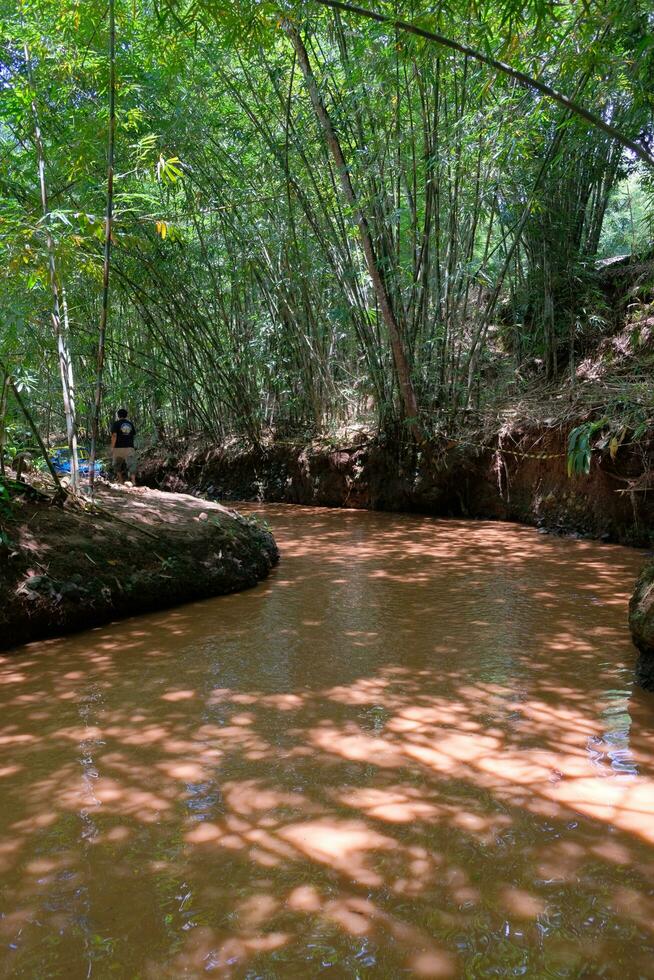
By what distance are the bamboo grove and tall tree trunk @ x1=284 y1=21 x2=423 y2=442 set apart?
0.08 feet

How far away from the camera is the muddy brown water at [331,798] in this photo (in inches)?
53.1

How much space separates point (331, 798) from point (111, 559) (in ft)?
→ 6.95

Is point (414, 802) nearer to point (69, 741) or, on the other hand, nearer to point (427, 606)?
point (69, 741)

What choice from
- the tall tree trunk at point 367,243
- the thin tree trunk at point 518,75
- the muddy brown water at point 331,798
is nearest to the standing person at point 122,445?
the tall tree trunk at point 367,243

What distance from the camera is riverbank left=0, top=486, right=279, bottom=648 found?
10.7 ft

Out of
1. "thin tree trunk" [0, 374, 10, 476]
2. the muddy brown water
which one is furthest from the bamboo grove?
the muddy brown water

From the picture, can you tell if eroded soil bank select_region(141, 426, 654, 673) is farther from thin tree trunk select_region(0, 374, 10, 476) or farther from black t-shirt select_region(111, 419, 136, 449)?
thin tree trunk select_region(0, 374, 10, 476)

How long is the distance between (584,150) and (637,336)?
147 centimetres

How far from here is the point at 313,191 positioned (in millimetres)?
6617

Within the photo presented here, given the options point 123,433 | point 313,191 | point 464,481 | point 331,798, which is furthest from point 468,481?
point 331,798

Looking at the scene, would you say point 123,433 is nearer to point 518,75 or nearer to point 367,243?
point 367,243

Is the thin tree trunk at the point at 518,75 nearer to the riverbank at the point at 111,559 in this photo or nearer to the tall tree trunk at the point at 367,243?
the tall tree trunk at the point at 367,243

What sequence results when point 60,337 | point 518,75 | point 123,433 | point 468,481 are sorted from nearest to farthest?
1. point 518,75
2. point 60,337
3. point 468,481
4. point 123,433

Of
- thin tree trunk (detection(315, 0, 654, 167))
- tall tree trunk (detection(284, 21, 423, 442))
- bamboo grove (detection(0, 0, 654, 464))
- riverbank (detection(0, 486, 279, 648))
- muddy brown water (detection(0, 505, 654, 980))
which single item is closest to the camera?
muddy brown water (detection(0, 505, 654, 980))
